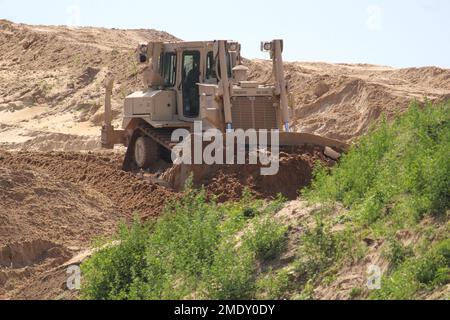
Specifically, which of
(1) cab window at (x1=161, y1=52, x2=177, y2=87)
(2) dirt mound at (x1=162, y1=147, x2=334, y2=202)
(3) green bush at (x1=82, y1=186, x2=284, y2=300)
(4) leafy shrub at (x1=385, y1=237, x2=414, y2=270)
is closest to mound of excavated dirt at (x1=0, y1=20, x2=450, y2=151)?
(1) cab window at (x1=161, y1=52, x2=177, y2=87)

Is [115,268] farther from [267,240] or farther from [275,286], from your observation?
[275,286]

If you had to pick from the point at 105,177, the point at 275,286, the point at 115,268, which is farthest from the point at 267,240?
the point at 105,177

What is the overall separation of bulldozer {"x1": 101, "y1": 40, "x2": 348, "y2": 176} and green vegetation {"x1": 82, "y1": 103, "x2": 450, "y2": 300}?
7.35m

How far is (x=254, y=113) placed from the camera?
2178 centimetres

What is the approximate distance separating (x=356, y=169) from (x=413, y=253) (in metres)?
2.90

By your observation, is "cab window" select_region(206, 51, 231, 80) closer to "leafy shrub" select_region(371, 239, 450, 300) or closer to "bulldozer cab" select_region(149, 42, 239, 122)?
"bulldozer cab" select_region(149, 42, 239, 122)

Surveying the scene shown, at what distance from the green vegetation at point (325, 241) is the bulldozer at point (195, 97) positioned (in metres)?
7.35

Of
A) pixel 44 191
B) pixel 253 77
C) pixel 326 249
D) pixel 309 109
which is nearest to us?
pixel 326 249

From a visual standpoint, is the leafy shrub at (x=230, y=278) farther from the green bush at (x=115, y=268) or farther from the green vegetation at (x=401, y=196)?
the green bush at (x=115, y=268)

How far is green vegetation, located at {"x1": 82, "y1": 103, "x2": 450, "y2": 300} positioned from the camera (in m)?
11.0
